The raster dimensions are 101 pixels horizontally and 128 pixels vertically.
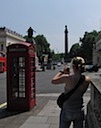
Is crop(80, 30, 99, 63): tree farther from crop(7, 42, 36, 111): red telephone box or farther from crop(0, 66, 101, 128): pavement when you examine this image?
crop(0, 66, 101, 128): pavement

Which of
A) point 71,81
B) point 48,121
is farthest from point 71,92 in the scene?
point 48,121

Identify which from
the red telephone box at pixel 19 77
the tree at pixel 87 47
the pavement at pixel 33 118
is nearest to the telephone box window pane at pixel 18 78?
the red telephone box at pixel 19 77

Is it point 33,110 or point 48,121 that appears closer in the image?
point 48,121

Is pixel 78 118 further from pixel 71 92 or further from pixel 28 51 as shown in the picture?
pixel 28 51

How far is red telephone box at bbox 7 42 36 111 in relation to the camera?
426 inches

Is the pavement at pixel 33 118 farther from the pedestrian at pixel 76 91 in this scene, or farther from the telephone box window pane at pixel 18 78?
the pedestrian at pixel 76 91

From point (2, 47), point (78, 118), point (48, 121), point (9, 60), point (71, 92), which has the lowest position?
point (48, 121)

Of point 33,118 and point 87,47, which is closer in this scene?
point 33,118

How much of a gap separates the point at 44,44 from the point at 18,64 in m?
151

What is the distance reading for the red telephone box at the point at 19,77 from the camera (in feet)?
35.5

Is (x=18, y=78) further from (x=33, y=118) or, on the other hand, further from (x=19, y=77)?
(x=33, y=118)

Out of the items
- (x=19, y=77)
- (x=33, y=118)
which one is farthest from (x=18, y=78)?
(x=33, y=118)

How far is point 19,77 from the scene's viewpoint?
36.1ft

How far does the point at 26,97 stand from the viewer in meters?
10.8
